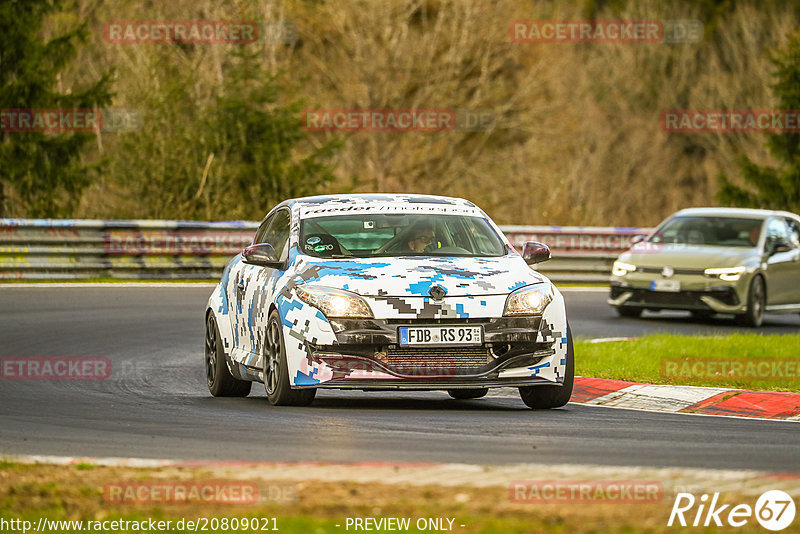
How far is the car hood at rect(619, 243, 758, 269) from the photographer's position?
21.3 metres

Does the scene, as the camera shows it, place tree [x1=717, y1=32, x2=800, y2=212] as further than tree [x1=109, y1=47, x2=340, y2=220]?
Yes

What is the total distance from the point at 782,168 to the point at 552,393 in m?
29.9

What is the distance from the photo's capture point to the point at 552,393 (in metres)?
11.3

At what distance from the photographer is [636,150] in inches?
2378

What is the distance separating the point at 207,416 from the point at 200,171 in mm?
20158

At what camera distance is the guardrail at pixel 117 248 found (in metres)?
24.9

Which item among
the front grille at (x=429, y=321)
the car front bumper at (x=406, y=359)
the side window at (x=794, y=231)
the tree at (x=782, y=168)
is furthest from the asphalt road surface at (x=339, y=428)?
the tree at (x=782, y=168)

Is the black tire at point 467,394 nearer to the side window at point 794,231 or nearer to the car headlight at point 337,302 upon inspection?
the car headlight at point 337,302

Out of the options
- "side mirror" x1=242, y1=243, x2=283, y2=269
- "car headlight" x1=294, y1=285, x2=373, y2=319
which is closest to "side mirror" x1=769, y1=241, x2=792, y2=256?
"side mirror" x1=242, y1=243, x2=283, y2=269

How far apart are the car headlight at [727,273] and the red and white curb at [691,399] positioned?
8.24 metres

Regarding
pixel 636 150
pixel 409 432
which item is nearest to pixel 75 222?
pixel 409 432

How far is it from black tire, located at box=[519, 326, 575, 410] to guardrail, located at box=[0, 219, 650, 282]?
15.0 meters

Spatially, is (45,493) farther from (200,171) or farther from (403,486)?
(200,171)

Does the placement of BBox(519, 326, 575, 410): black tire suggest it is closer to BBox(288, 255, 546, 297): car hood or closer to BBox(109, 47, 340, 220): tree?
BBox(288, 255, 546, 297): car hood
